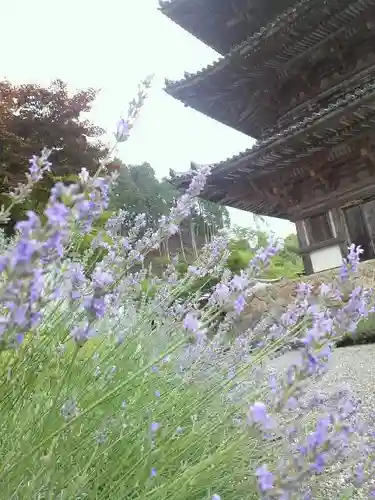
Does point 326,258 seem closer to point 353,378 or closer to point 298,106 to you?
point 298,106

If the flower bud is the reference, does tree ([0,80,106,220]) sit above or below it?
above

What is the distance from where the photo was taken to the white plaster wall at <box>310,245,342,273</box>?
7.46 m

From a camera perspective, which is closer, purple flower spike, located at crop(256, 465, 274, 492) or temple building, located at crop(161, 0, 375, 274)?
purple flower spike, located at crop(256, 465, 274, 492)

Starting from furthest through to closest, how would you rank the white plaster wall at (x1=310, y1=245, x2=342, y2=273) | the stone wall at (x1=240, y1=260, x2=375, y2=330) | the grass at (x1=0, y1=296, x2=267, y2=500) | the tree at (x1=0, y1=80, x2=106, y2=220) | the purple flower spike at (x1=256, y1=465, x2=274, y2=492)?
the tree at (x1=0, y1=80, x2=106, y2=220) < the white plaster wall at (x1=310, y1=245, x2=342, y2=273) < the stone wall at (x1=240, y1=260, x2=375, y2=330) < the grass at (x1=0, y1=296, x2=267, y2=500) < the purple flower spike at (x1=256, y1=465, x2=274, y2=492)

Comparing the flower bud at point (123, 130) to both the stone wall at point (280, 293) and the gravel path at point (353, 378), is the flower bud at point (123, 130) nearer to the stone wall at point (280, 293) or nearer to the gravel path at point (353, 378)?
the gravel path at point (353, 378)

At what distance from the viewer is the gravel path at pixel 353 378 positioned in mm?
2174

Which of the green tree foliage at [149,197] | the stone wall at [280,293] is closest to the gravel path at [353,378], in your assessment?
the stone wall at [280,293]

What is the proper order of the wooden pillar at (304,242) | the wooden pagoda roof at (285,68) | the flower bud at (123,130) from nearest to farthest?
the flower bud at (123,130) < the wooden pagoda roof at (285,68) < the wooden pillar at (304,242)

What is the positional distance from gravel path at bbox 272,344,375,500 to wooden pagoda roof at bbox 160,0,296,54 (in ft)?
17.0

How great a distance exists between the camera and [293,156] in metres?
6.85

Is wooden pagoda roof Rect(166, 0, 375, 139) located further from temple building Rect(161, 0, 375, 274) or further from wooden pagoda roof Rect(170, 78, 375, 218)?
wooden pagoda roof Rect(170, 78, 375, 218)

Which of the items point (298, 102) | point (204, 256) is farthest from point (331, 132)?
point (204, 256)

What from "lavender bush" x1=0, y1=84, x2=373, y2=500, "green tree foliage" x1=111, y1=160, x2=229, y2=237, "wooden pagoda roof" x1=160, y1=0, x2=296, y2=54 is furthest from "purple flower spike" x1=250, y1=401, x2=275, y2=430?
"green tree foliage" x1=111, y1=160, x2=229, y2=237

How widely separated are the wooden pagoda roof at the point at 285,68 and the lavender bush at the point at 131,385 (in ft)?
17.5
